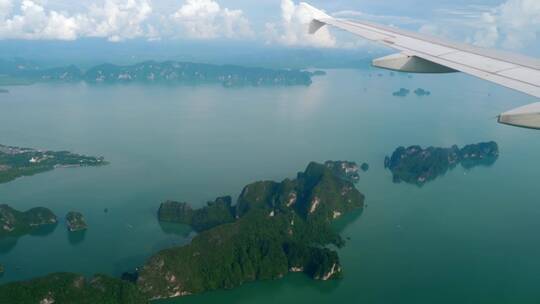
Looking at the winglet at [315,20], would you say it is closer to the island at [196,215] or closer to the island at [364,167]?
the island at [196,215]

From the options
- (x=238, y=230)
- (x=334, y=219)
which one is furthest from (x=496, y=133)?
(x=238, y=230)

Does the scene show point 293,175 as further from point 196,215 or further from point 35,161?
point 35,161

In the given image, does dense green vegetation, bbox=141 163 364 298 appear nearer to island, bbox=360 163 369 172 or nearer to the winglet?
island, bbox=360 163 369 172

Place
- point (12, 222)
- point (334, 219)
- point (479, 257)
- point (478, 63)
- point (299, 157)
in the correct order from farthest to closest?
point (299, 157)
point (334, 219)
point (12, 222)
point (479, 257)
point (478, 63)

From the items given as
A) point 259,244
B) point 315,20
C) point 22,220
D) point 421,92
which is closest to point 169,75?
point 421,92

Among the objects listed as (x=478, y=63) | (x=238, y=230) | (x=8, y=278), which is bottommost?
(x=8, y=278)

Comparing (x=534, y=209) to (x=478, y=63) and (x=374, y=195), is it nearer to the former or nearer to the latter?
(x=374, y=195)

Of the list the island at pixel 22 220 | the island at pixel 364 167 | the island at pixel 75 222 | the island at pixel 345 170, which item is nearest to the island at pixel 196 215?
the island at pixel 75 222
